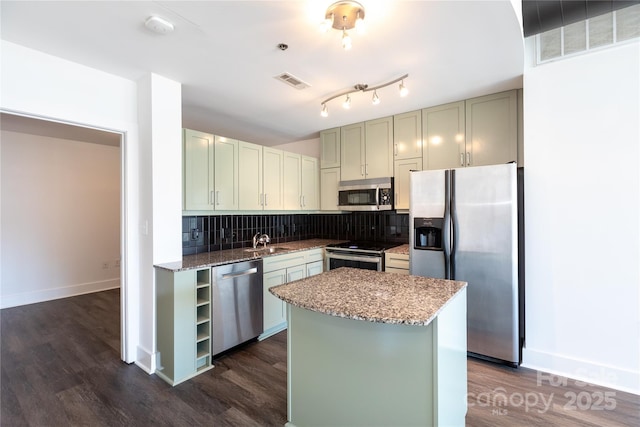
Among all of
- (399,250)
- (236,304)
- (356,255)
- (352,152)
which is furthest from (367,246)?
(236,304)

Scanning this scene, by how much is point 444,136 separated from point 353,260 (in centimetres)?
178

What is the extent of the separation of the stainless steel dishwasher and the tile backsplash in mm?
809

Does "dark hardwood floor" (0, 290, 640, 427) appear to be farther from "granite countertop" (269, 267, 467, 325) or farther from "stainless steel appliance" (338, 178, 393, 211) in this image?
"stainless steel appliance" (338, 178, 393, 211)

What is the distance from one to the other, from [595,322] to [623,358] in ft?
0.96

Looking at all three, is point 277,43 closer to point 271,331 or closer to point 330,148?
point 330,148

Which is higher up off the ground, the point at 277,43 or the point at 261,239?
the point at 277,43

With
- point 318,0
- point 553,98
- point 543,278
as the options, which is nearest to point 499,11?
point 318,0

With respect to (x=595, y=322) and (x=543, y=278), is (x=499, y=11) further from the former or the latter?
(x=595, y=322)

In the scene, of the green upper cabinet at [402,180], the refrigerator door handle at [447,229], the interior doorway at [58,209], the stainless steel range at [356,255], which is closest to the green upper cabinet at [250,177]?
the stainless steel range at [356,255]

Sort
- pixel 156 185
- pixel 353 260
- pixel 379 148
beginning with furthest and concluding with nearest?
1. pixel 379 148
2. pixel 353 260
3. pixel 156 185

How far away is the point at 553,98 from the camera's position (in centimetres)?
252

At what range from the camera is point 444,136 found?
10.9 ft

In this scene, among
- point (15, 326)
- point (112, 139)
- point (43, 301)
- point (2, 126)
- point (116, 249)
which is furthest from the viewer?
point (116, 249)

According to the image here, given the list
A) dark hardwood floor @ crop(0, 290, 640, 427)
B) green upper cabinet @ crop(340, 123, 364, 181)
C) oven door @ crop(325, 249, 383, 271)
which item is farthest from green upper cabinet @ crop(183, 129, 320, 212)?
dark hardwood floor @ crop(0, 290, 640, 427)
